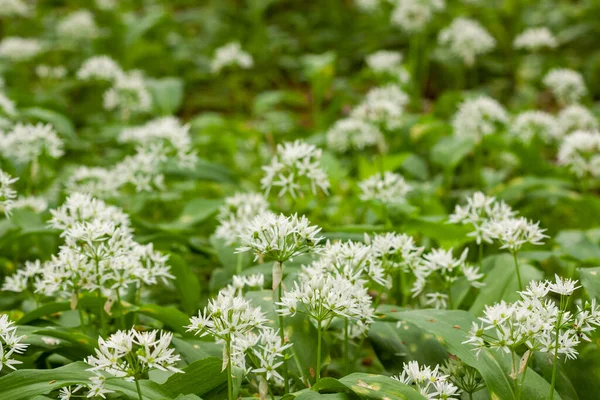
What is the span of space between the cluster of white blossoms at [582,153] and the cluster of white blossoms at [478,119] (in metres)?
0.54

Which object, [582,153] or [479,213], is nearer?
[479,213]

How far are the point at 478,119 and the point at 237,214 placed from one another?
82.7 inches

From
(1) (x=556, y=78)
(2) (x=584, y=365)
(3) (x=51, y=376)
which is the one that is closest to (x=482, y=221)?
(2) (x=584, y=365)

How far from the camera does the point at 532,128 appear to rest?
4.75 meters

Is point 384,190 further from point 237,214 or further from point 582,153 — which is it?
point 582,153

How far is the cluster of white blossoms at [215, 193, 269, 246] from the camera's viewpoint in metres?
2.88

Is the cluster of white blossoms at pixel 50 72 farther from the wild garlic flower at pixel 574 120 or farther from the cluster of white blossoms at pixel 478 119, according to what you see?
the wild garlic flower at pixel 574 120

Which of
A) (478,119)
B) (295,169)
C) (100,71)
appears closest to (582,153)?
(478,119)

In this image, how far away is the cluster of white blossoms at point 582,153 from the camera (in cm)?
399

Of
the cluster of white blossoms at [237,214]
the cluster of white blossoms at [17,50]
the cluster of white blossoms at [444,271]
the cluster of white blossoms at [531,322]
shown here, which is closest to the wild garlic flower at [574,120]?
the cluster of white blossoms at [444,271]

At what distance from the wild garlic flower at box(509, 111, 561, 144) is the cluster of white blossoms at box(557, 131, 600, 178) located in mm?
650

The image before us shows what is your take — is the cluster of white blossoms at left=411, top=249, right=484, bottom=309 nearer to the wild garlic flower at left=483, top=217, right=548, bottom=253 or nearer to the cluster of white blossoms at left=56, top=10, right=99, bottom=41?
the wild garlic flower at left=483, top=217, right=548, bottom=253

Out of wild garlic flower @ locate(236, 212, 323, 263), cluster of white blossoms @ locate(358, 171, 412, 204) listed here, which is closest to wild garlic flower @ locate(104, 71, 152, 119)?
cluster of white blossoms @ locate(358, 171, 412, 204)

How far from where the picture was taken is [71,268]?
226 cm
